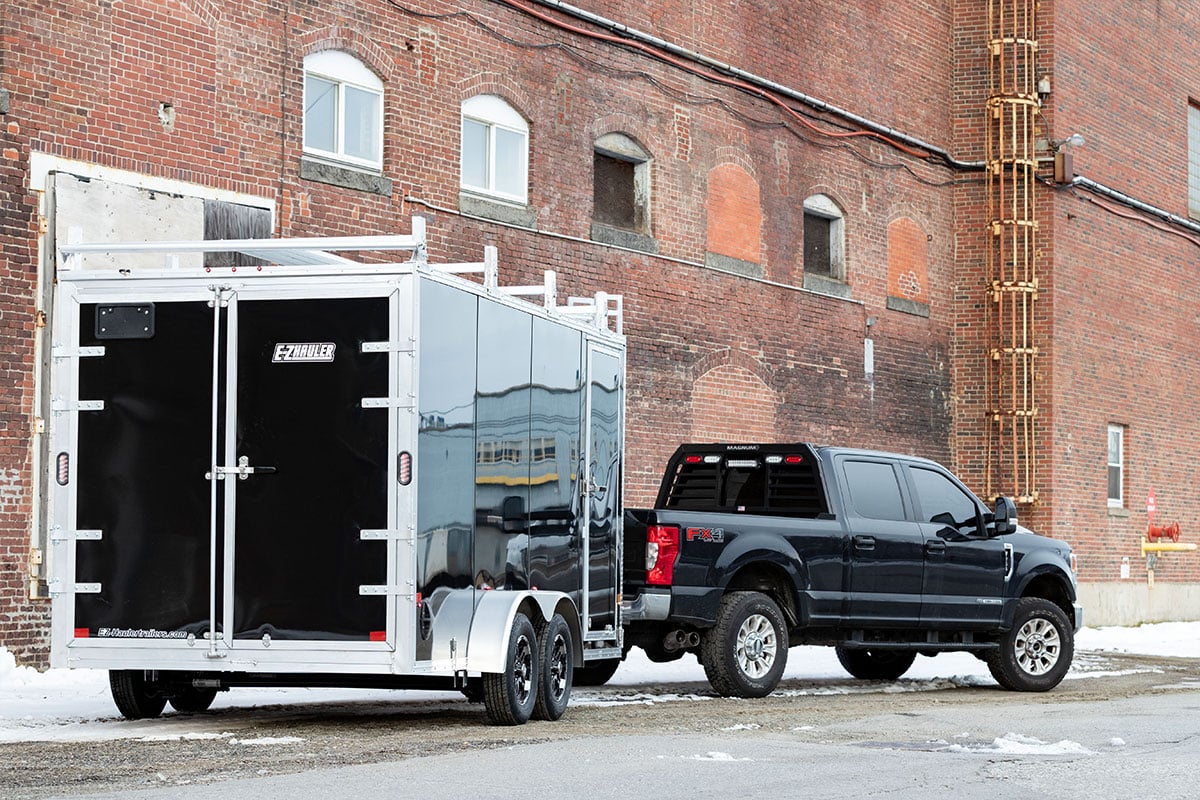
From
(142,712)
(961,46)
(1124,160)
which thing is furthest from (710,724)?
(1124,160)

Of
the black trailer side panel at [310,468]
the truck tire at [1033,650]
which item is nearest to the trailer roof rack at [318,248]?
the black trailer side panel at [310,468]

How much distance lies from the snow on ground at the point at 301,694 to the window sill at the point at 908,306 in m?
6.71

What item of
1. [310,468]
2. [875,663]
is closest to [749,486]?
[875,663]

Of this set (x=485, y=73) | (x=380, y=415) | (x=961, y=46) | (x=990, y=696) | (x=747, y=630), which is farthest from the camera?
(x=961, y=46)

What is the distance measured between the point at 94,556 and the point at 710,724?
4080 millimetres

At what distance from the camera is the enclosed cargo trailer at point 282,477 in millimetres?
10688

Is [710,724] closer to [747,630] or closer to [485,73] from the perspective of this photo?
[747,630]

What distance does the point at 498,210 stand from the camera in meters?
20.1

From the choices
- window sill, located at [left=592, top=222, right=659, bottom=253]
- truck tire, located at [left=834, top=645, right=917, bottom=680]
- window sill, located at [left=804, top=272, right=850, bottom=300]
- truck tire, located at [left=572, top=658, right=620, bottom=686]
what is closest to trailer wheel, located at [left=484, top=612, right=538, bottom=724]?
Answer: truck tire, located at [left=572, top=658, right=620, bottom=686]

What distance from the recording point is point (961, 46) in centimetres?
2870

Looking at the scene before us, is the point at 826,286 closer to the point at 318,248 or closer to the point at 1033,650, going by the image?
the point at 1033,650

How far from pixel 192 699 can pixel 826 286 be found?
49.2 feet

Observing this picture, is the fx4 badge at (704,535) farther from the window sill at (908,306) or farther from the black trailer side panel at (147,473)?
the window sill at (908,306)

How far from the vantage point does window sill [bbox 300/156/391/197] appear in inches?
700
